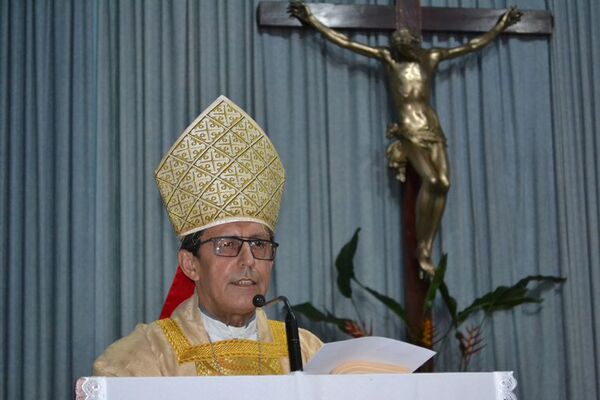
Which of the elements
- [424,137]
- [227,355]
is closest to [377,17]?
[424,137]

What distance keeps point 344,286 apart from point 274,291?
0.41 metres

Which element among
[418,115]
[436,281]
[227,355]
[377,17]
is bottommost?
[227,355]

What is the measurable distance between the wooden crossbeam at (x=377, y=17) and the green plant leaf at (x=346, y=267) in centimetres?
108

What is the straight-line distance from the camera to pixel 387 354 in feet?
6.64

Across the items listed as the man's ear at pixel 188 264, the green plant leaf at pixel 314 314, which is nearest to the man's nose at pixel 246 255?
the man's ear at pixel 188 264

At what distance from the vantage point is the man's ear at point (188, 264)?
2.93m

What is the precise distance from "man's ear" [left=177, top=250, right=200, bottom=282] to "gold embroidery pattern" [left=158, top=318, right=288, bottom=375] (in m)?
0.14

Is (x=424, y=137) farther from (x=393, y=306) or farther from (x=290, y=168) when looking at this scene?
(x=393, y=306)

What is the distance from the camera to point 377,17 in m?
5.05

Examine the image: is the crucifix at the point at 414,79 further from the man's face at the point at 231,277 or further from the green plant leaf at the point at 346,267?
the man's face at the point at 231,277

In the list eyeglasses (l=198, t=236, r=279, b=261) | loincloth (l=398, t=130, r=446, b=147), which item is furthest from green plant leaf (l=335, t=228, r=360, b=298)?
eyeglasses (l=198, t=236, r=279, b=261)

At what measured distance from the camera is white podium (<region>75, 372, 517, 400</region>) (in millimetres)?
1737

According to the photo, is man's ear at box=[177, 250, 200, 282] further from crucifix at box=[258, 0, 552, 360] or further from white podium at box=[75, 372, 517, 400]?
crucifix at box=[258, 0, 552, 360]

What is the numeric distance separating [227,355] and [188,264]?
0.30m
